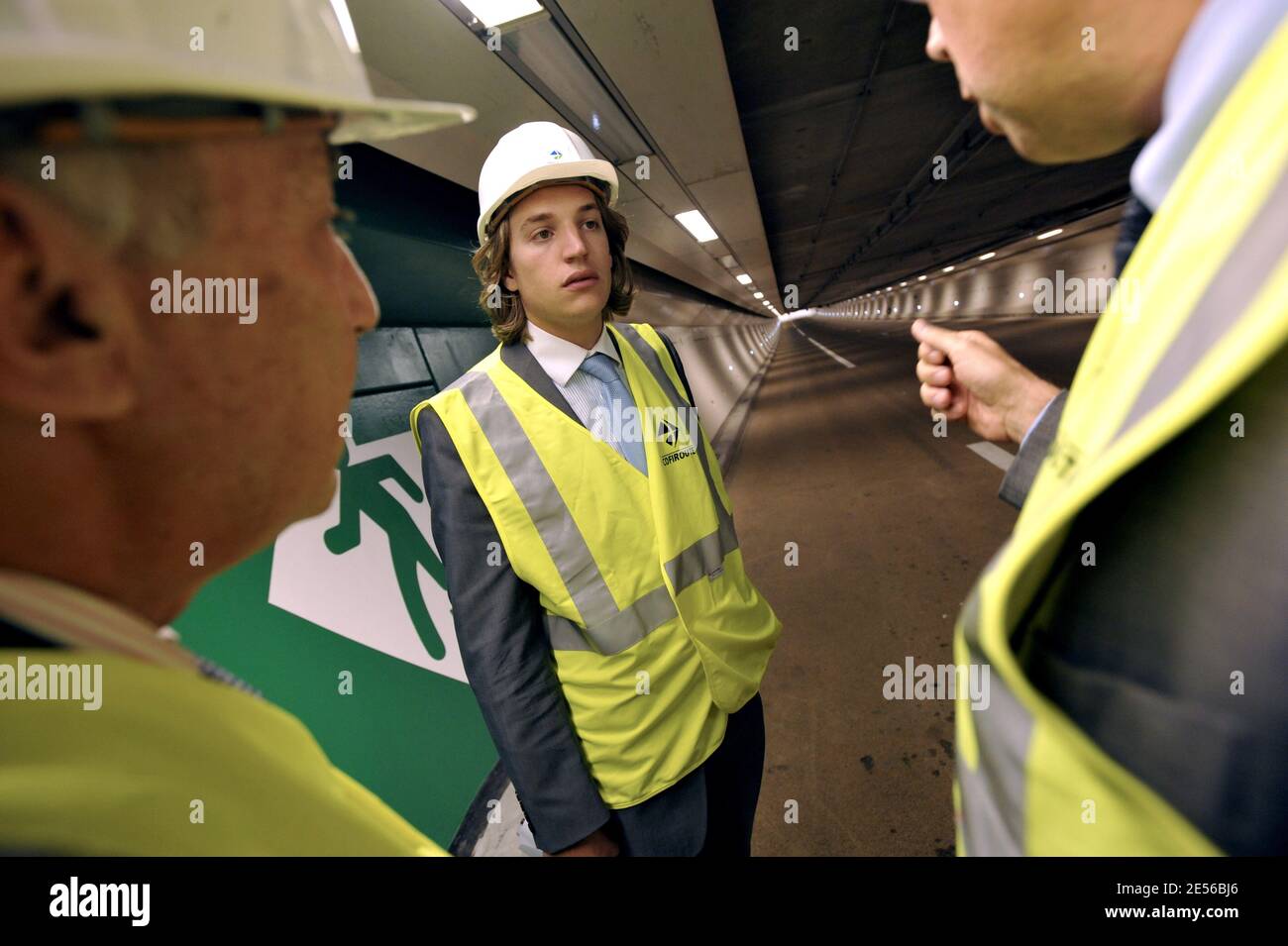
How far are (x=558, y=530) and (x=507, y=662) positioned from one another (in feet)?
0.86

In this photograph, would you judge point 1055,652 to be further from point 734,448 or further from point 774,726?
point 734,448

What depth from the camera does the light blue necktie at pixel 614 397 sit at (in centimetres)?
118

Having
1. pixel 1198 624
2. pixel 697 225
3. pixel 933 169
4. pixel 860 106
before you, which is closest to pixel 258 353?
pixel 1198 624

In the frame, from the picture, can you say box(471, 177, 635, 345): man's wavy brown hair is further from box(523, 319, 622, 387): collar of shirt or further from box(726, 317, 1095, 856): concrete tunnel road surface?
box(726, 317, 1095, 856): concrete tunnel road surface

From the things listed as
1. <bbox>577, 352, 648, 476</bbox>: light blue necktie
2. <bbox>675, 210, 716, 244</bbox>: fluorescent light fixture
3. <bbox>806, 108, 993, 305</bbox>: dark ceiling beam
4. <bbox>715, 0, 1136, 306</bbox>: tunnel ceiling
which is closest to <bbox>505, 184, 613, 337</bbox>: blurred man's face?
<bbox>577, 352, 648, 476</bbox>: light blue necktie

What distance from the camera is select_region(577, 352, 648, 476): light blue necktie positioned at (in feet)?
3.88

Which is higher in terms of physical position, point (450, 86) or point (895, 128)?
point (895, 128)

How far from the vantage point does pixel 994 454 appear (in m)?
4.64

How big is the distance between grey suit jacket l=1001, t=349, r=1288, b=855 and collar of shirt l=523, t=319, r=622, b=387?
958mm

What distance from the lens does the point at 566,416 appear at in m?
1.13

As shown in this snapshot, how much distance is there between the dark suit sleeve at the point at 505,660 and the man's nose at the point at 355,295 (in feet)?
1.51

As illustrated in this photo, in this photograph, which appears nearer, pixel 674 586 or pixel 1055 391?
pixel 1055 391
